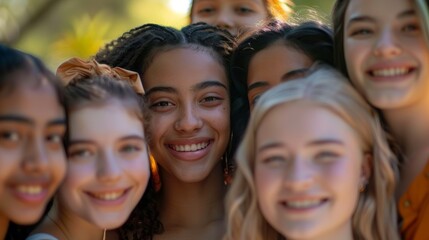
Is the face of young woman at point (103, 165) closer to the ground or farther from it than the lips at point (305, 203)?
farther from it

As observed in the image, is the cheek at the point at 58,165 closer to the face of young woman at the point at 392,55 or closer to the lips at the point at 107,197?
the lips at the point at 107,197

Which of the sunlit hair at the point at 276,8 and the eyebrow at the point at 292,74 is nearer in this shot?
the eyebrow at the point at 292,74

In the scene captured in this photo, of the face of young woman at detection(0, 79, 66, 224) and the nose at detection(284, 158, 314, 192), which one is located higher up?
the face of young woman at detection(0, 79, 66, 224)

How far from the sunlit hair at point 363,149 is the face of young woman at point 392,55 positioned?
0.33ft

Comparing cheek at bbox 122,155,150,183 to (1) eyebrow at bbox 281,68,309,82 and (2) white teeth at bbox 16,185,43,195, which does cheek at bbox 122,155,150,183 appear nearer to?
(2) white teeth at bbox 16,185,43,195

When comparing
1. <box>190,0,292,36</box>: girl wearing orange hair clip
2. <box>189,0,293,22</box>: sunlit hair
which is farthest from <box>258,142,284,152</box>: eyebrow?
<box>189,0,293,22</box>: sunlit hair

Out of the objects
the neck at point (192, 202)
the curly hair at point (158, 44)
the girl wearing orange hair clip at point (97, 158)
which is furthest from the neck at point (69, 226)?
the curly hair at point (158, 44)

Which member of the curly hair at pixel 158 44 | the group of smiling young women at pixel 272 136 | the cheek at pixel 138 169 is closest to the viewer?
the group of smiling young women at pixel 272 136

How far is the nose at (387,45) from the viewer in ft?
11.5

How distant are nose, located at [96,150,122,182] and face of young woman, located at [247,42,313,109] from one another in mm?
883

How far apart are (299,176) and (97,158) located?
0.87 m

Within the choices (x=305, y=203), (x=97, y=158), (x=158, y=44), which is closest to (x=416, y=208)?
(x=305, y=203)

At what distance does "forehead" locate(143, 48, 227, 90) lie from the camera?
4237 millimetres

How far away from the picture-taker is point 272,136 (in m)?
3.45
